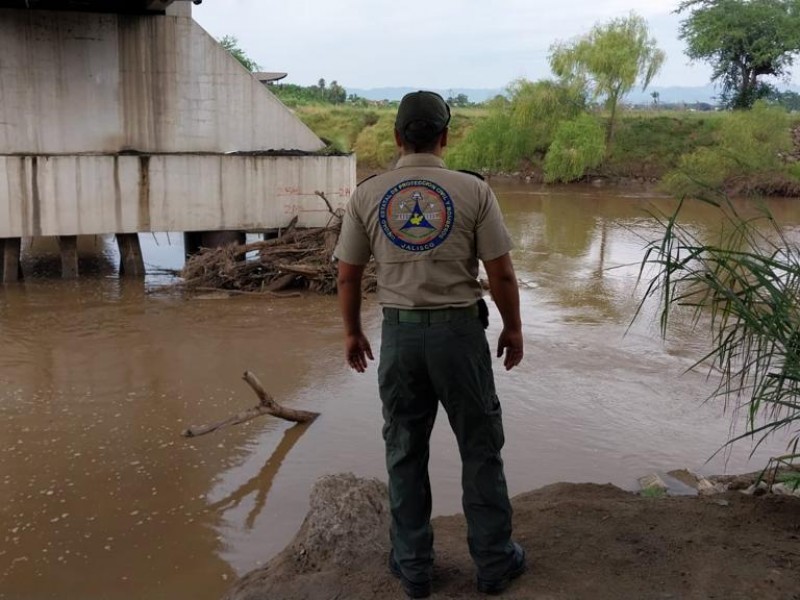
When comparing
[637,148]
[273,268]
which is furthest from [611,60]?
[273,268]

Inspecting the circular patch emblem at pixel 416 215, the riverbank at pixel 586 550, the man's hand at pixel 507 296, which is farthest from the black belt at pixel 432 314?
the riverbank at pixel 586 550

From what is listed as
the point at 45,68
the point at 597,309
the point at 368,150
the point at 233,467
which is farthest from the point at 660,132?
the point at 233,467

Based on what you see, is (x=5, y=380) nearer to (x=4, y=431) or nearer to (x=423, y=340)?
(x=4, y=431)

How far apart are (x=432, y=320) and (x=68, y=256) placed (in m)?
13.6

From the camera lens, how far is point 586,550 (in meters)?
3.79

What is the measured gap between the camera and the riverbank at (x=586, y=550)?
3.44 meters

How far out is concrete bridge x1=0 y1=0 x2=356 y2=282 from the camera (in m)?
14.4

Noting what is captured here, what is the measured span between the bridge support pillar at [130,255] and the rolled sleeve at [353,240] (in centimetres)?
1303

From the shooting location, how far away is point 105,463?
698cm

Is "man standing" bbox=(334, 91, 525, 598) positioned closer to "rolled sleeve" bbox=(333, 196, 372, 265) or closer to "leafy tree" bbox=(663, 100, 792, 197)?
"rolled sleeve" bbox=(333, 196, 372, 265)

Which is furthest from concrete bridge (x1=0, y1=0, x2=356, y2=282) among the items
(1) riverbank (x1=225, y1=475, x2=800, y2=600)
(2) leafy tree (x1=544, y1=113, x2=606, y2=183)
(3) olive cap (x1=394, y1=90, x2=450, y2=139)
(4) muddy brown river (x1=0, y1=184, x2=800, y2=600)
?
(2) leafy tree (x1=544, y1=113, x2=606, y2=183)

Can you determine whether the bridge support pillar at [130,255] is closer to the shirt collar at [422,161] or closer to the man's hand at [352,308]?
the man's hand at [352,308]

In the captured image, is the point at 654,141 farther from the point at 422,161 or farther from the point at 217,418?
the point at 422,161

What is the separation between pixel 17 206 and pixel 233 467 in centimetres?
956
